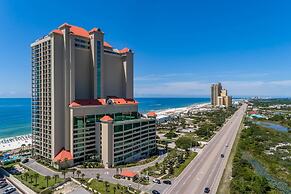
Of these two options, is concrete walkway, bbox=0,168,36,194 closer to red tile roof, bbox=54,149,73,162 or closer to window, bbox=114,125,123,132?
red tile roof, bbox=54,149,73,162

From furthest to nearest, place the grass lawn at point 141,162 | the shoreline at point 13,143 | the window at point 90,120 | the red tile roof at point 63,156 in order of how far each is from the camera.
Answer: the shoreline at point 13,143, the window at point 90,120, the grass lawn at point 141,162, the red tile roof at point 63,156

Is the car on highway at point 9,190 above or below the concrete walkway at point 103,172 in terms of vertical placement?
below

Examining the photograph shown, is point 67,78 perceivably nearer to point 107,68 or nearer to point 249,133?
point 107,68

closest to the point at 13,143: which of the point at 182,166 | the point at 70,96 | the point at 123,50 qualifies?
the point at 70,96

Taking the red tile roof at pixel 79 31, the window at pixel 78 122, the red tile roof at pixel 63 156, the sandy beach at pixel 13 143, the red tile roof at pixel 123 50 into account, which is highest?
the red tile roof at pixel 79 31

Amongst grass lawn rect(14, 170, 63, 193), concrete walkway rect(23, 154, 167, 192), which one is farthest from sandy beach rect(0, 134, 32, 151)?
grass lawn rect(14, 170, 63, 193)

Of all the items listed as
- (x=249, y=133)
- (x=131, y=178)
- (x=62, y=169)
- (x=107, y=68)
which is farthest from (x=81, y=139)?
(x=249, y=133)

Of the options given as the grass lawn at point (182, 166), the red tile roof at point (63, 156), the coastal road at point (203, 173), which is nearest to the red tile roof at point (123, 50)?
the red tile roof at point (63, 156)

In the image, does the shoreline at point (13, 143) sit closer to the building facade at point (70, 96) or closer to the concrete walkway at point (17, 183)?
the building facade at point (70, 96)

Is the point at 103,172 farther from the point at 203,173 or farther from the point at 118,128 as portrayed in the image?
the point at 203,173

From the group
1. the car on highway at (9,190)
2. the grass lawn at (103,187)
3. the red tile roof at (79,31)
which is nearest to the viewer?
the grass lawn at (103,187)
